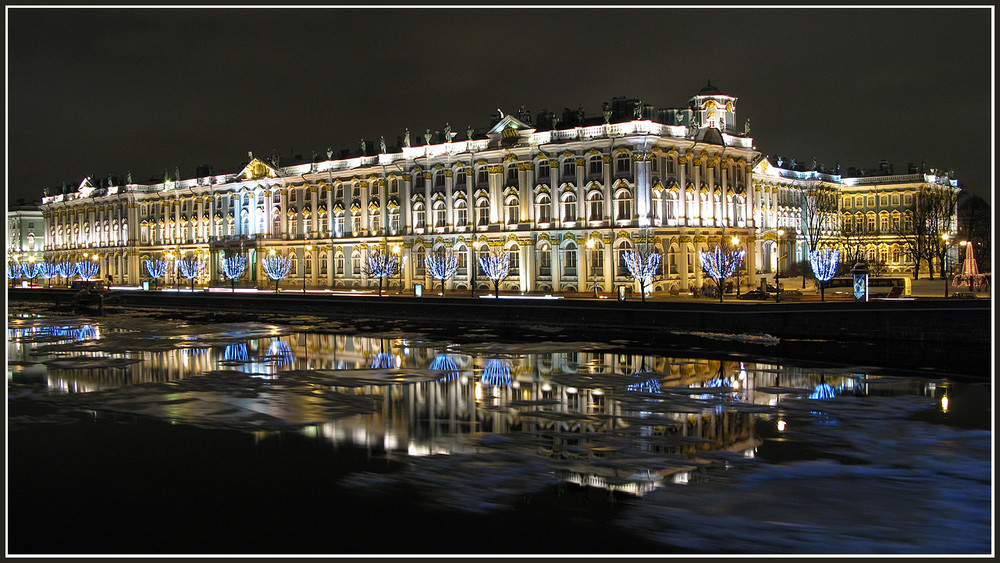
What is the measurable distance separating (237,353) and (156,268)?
6506 cm

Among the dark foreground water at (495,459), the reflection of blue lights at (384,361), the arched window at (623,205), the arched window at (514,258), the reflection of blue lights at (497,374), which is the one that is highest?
the arched window at (623,205)

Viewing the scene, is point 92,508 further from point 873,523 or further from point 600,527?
point 873,523

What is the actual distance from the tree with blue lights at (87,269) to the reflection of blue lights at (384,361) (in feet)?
246

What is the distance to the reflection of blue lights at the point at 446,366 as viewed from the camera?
2806 cm

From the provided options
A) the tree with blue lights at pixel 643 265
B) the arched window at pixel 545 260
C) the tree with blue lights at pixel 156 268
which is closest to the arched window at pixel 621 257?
the tree with blue lights at pixel 643 265

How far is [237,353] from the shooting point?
34.7m

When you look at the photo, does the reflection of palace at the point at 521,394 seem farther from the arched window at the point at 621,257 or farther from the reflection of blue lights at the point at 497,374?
the arched window at the point at 621,257

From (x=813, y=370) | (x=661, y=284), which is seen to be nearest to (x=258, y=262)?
(x=661, y=284)

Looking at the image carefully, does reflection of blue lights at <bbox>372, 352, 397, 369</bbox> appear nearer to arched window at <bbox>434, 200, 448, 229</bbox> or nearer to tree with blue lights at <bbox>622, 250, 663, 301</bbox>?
tree with blue lights at <bbox>622, 250, 663, 301</bbox>

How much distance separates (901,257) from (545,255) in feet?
175

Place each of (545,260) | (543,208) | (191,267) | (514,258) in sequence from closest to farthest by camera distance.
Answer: (543,208)
(545,260)
(514,258)
(191,267)

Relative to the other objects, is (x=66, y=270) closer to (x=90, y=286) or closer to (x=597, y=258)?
(x=90, y=286)

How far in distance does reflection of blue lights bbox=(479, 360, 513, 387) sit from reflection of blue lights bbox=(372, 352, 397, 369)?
3510 millimetres

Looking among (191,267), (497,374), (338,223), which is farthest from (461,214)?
(497,374)
